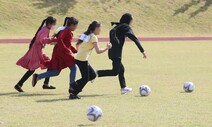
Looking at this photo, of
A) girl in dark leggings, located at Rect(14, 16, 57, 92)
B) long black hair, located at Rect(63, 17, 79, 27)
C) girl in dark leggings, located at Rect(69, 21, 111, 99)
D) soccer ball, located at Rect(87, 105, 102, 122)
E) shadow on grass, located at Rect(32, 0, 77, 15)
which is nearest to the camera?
soccer ball, located at Rect(87, 105, 102, 122)

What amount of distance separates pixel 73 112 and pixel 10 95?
2589 mm

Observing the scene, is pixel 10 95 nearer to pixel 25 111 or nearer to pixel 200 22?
pixel 25 111

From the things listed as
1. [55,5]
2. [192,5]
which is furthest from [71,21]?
[192,5]

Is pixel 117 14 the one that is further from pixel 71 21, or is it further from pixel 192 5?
pixel 71 21

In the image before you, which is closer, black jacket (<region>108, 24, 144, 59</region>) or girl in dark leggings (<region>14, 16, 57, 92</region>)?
black jacket (<region>108, 24, 144, 59</region>)

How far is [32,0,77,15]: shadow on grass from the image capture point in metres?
48.6

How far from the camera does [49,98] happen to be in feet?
36.0

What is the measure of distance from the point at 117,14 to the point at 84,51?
3913 centimetres

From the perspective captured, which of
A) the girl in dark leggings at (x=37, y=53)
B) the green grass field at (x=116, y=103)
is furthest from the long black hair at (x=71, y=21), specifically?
the green grass field at (x=116, y=103)

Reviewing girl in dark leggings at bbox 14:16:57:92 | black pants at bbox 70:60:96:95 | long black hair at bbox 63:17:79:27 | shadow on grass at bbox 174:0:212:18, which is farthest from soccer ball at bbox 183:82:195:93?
shadow on grass at bbox 174:0:212:18

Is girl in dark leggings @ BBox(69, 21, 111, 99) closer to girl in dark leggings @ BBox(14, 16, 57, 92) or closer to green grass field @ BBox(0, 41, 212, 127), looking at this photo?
green grass field @ BBox(0, 41, 212, 127)

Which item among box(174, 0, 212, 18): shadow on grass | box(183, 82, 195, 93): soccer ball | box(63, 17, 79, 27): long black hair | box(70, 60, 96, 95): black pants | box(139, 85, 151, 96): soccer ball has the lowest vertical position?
box(174, 0, 212, 18): shadow on grass

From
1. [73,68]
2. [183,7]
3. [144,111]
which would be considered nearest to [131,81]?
[73,68]

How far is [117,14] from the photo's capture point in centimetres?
4997
